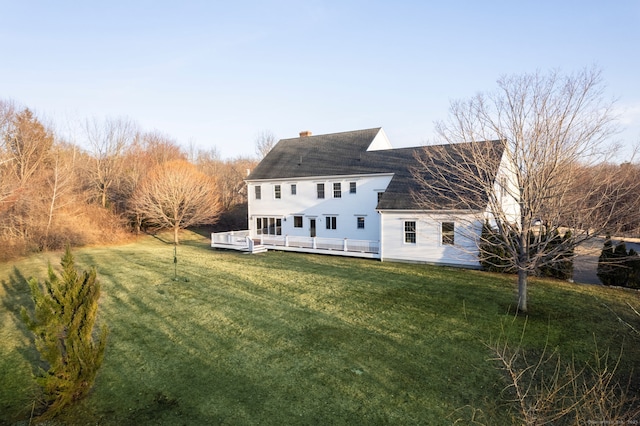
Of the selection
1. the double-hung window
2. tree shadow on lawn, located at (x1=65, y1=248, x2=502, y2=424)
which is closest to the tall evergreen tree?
tree shadow on lawn, located at (x1=65, y1=248, x2=502, y2=424)

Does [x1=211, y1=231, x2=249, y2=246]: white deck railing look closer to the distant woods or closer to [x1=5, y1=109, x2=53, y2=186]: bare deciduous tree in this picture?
the distant woods

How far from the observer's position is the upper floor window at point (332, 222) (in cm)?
2450

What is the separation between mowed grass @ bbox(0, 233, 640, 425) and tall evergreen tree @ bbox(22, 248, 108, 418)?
16.7 inches

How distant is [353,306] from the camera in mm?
11438

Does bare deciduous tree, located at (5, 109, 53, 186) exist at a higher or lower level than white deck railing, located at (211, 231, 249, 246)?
higher

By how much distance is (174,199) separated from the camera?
27656 millimetres

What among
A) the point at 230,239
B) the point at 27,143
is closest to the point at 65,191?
the point at 27,143

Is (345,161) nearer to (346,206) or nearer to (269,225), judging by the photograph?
(346,206)

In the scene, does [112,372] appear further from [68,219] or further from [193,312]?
[68,219]

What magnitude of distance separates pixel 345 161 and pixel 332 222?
4.78 m

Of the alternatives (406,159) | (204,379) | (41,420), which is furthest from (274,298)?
(406,159)

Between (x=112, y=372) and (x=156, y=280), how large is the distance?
8.16 metres

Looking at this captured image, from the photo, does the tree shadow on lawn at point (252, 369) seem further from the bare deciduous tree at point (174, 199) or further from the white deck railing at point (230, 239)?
the bare deciduous tree at point (174, 199)

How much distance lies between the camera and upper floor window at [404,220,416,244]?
730 inches
